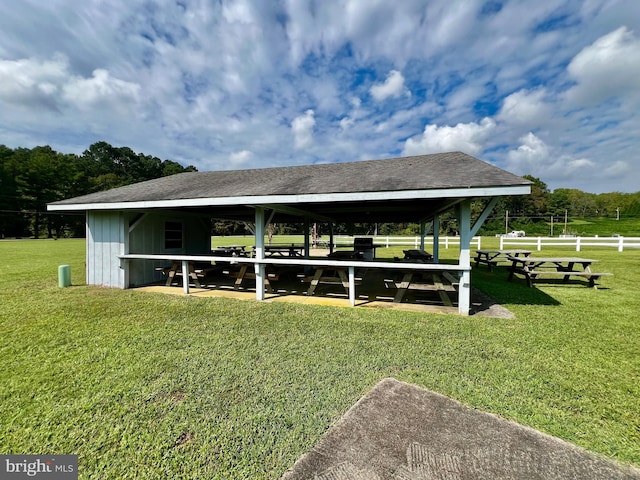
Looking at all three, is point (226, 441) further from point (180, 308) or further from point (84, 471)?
point (180, 308)

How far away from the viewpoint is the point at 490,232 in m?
54.2

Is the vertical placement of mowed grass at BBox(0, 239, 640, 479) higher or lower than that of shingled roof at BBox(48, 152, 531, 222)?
lower

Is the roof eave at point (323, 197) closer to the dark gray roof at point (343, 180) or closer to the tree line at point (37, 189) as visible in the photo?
the dark gray roof at point (343, 180)

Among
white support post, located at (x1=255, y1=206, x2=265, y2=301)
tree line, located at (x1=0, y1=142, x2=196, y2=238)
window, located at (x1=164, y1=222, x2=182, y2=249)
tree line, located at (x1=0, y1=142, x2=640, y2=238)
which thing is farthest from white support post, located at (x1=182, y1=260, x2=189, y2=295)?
tree line, located at (x1=0, y1=142, x2=196, y2=238)

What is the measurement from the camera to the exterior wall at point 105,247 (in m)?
7.44

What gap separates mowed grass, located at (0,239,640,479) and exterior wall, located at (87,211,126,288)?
197cm

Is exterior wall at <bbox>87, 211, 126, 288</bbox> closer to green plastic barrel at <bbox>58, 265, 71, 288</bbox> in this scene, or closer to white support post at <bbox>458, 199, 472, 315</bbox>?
green plastic barrel at <bbox>58, 265, 71, 288</bbox>

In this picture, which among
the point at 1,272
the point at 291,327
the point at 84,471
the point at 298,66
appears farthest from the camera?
the point at 298,66

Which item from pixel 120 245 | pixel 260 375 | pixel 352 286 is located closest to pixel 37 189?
pixel 120 245

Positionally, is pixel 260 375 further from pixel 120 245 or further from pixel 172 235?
pixel 172 235

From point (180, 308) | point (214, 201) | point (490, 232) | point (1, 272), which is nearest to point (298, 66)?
point (214, 201)

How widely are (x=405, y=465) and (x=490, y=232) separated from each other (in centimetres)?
6178

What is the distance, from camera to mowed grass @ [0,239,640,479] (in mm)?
2057

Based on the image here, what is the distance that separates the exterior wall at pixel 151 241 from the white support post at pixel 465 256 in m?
7.55
